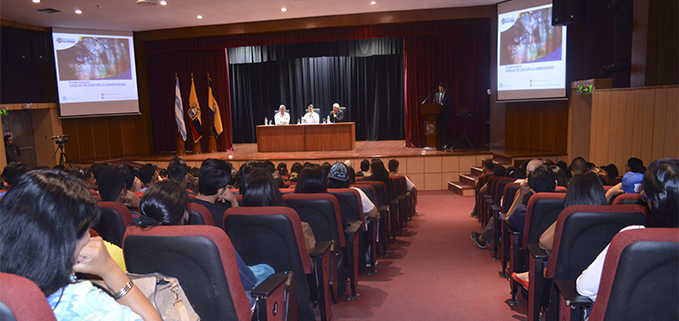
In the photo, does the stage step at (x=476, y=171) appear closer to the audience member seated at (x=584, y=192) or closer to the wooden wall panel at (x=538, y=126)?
the wooden wall panel at (x=538, y=126)

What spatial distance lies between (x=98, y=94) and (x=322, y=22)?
5348 millimetres

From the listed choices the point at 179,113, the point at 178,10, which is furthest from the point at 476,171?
the point at 179,113

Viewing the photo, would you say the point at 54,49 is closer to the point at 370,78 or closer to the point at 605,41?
the point at 370,78

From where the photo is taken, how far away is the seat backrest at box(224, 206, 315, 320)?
2.13 m

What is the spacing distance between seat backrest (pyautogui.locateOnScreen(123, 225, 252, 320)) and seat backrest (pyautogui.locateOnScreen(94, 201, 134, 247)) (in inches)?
28.1

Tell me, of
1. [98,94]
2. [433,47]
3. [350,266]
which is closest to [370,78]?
[433,47]

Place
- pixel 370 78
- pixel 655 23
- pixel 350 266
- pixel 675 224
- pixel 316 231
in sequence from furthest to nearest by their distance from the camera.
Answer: pixel 370 78
pixel 655 23
pixel 350 266
pixel 316 231
pixel 675 224

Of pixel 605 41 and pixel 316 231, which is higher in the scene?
pixel 605 41

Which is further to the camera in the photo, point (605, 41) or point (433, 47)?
point (433, 47)

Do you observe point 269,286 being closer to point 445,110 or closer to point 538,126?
point 445,110

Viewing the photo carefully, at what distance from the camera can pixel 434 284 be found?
3.54 m

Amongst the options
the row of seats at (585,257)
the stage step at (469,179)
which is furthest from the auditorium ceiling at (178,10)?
the row of seats at (585,257)

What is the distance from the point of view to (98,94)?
10031 mm

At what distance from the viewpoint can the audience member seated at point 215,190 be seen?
8.43ft
